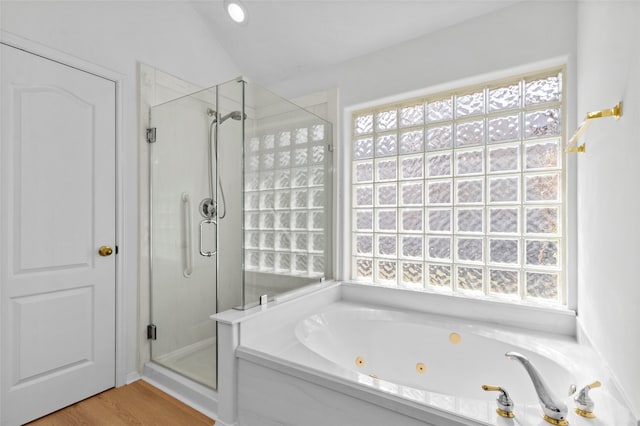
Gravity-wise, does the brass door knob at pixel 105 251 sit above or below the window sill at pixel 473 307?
above

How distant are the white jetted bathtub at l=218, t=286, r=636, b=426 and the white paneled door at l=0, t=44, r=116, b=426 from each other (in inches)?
41.1

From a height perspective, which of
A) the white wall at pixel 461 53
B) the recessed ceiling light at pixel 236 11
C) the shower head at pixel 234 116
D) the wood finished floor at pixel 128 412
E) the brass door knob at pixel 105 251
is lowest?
the wood finished floor at pixel 128 412

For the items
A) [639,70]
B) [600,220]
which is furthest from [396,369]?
[639,70]

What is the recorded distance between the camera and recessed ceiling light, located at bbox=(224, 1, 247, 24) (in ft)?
7.45

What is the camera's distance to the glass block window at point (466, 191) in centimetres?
180

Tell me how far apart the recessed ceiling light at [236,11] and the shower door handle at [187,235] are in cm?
139

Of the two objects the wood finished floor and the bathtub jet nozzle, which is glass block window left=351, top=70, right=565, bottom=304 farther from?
the wood finished floor

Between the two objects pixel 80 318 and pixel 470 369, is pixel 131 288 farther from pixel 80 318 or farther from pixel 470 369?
pixel 470 369

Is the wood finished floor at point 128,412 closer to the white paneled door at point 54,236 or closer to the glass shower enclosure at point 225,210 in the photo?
the white paneled door at point 54,236

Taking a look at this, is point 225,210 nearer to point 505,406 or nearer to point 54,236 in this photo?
point 54,236

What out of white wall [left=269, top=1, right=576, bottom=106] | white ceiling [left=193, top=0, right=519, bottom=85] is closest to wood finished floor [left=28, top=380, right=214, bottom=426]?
white wall [left=269, top=1, right=576, bottom=106]

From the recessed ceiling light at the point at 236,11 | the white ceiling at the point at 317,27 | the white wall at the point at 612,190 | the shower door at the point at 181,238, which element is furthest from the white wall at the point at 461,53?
the shower door at the point at 181,238

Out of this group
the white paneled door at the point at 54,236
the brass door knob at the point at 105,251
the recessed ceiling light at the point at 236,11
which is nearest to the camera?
the white paneled door at the point at 54,236

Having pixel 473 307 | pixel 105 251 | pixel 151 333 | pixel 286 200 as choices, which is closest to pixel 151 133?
pixel 105 251
